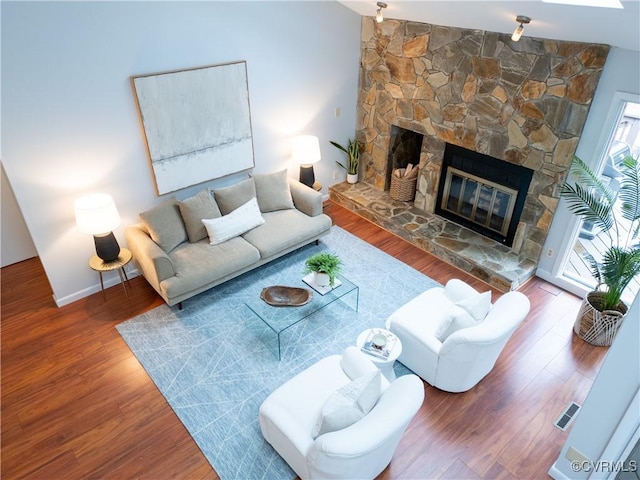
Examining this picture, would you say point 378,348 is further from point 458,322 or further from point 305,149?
point 305,149

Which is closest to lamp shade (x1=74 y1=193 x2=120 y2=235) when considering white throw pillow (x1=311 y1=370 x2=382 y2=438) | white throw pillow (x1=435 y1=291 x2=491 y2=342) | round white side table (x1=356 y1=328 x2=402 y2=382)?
round white side table (x1=356 y1=328 x2=402 y2=382)

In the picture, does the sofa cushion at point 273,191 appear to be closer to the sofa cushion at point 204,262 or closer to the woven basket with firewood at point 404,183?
the sofa cushion at point 204,262

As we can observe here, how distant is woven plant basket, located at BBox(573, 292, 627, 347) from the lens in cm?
398

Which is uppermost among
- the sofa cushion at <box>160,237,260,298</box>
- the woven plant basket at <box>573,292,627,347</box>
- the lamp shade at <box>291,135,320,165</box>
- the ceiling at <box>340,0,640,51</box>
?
the ceiling at <box>340,0,640,51</box>

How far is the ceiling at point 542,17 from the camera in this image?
3.22 meters

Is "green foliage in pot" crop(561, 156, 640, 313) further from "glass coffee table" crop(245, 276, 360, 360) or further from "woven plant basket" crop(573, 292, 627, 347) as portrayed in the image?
"glass coffee table" crop(245, 276, 360, 360)

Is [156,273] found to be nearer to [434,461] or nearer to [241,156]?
[241,156]

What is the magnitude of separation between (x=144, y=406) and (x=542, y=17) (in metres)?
4.55

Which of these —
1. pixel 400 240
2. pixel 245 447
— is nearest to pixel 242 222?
pixel 400 240

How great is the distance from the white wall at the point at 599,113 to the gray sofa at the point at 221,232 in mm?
2506

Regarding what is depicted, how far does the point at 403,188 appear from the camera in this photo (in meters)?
6.13

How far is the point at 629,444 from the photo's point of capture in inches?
103

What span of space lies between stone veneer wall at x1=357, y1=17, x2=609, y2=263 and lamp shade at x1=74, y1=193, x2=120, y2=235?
3.64m

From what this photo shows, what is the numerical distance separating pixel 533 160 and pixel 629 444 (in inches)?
114
